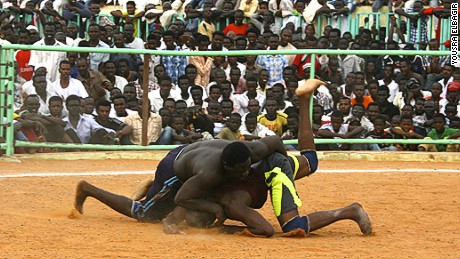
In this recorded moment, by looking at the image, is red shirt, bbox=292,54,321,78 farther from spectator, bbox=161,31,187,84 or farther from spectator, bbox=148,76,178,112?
spectator, bbox=148,76,178,112

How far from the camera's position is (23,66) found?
45.2 feet

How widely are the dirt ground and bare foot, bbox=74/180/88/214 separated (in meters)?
0.14

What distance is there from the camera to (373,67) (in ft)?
48.4

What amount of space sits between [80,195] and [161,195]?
0.88 meters

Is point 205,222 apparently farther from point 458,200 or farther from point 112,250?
point 458,200

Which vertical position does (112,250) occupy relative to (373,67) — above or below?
below

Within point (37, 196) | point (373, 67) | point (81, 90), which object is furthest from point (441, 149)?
point (37, 196)

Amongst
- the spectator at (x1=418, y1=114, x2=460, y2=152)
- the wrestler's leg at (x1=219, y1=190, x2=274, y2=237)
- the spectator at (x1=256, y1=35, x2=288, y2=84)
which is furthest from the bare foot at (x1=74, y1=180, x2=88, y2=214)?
the spectator at (x1=418, y1=114, x2=460, y2=152)

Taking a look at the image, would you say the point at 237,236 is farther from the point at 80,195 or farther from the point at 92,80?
the point at 92,80

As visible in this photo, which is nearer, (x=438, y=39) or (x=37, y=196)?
(x=37, y=196)

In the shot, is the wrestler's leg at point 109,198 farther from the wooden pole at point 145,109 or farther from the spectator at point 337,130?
the spectator at point 337,130

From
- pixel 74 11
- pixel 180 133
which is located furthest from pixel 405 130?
pixel 74 11

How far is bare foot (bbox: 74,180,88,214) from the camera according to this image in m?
9.68

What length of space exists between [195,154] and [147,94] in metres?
5.46
